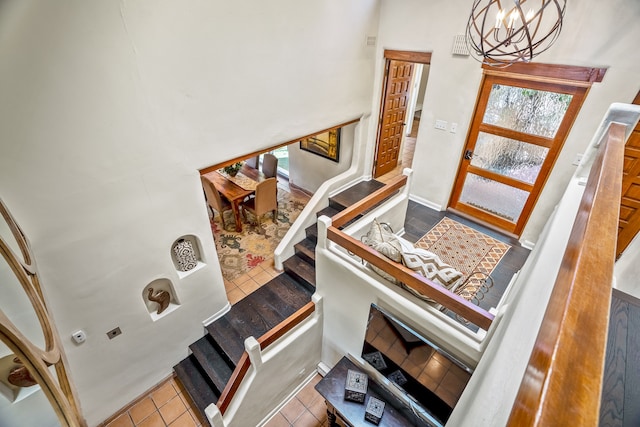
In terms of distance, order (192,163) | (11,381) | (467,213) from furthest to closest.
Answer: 1. (467,213)
2. (192,163)
3. (11,381)

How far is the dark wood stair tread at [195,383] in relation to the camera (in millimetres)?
3307

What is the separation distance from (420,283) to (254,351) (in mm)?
1630

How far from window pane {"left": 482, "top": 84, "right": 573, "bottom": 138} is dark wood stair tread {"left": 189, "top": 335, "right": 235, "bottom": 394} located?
4.46m

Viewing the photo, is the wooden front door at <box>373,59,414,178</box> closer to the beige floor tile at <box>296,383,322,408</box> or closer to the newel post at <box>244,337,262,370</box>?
the beige floor tile at <box>296,383,322,408</box>

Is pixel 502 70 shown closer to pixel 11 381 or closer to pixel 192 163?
pixel 192 163

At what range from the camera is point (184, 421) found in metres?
3.26

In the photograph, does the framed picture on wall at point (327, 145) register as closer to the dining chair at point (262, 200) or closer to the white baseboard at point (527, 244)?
the dining chair at point (262, 200)

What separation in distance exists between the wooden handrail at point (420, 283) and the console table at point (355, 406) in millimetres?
1364

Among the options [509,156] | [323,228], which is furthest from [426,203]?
[323,228]

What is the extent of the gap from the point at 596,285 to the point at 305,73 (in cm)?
349

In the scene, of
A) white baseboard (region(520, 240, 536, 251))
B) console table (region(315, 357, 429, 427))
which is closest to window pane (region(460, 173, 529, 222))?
white baseboard (region(520, 240, 536, 251))

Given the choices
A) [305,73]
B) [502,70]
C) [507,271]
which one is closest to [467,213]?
[507,271]

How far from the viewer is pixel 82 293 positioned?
2.51m

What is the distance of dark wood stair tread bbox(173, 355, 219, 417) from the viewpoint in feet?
10.8
